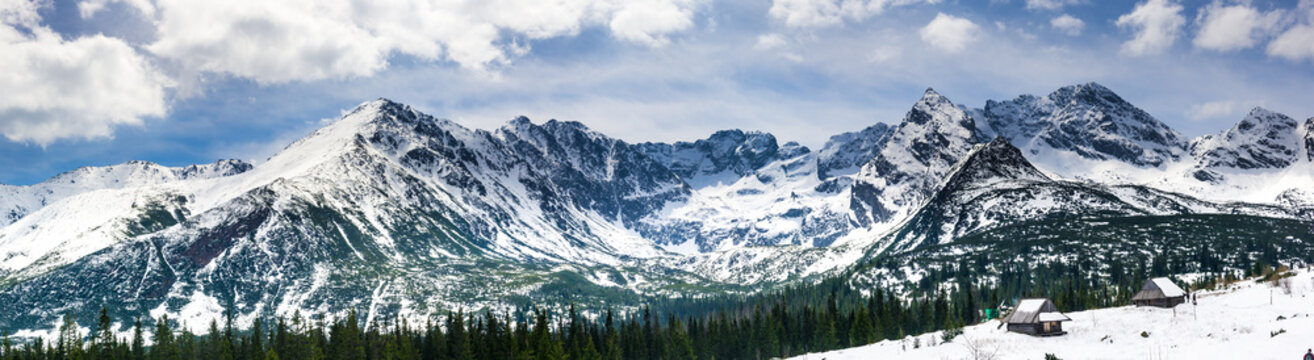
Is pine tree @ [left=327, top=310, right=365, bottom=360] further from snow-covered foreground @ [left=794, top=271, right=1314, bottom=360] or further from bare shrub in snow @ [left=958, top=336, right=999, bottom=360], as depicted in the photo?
bare shrub in snow @ [left=958, top=336, right=999, bottom=360]

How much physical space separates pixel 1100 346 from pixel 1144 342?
12.0 feet

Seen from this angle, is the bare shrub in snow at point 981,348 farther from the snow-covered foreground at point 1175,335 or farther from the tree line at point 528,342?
the tree line at point 528,342

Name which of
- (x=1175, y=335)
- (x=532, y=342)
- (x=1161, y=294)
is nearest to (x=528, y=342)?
(x=532, y=342)

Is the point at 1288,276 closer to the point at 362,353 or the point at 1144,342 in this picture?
the point at 1144,342

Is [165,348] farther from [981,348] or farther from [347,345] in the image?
[981,348]

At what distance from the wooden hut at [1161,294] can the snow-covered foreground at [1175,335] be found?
242 centimetres

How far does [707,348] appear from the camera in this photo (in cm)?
18950

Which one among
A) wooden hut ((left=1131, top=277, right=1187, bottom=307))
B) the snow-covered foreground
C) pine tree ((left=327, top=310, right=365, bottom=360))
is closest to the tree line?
pine tree ((left=327, top=310, right=365, bottom=360))

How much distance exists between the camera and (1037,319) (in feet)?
310

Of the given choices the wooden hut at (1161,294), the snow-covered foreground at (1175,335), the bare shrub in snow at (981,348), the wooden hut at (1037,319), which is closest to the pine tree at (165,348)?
the snow-covered foreground at (1175,335)

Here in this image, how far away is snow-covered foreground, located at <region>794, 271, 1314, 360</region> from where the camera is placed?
69312mm

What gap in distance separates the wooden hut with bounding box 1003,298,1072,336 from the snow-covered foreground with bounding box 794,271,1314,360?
1.40 metres

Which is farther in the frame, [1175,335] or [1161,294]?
[1161,294]

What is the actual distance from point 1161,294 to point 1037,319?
21302mm
